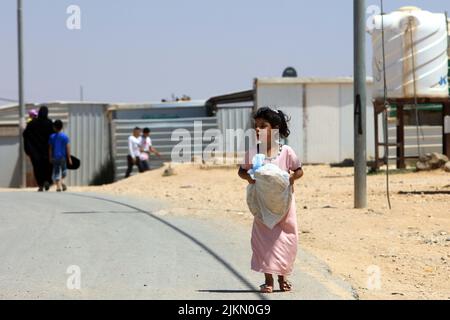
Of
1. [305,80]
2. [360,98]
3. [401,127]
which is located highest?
→ [305,80]

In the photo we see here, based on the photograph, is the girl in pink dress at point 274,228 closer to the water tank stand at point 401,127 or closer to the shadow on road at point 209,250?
the shadow on road at point 209,250

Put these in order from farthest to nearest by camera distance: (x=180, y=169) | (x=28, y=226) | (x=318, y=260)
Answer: (x=180, y=169), (x=28, y=226), (x=318, y=260)

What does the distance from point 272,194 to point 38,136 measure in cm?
1412

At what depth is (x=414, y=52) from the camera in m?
22.2

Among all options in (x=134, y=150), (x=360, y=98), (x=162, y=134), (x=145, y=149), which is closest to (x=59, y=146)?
(x=134, y=150)

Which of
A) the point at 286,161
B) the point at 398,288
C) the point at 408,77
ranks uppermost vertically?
the point at 408,77

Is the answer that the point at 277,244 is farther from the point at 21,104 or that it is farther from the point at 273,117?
the point at 21,104

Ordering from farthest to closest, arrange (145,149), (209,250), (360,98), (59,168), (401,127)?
(145,149)
(401,127)
(59,168)
(360,98)
(209,250)

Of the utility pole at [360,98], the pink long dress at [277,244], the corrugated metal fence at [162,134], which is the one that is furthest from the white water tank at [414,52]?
the pink long dress at [277,244]

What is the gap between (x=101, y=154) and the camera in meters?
30.6

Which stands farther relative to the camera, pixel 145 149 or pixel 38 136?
pixel 145 149

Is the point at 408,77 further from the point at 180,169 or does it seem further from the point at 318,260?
the point at 318,260

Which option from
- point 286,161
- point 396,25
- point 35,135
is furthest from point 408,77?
point 286,161
